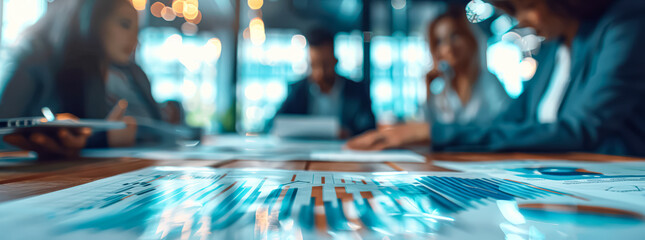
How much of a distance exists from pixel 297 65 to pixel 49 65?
458cm

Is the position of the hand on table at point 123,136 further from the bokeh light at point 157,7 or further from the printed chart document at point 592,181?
the bokeh light at point 157,7

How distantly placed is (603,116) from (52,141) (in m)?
0.89

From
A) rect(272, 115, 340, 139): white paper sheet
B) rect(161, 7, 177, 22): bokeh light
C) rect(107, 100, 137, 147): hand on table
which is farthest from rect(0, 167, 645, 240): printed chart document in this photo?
rect(161, 7, 177, 22): bokeh light

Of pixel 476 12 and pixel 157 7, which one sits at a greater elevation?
pixel 157 7

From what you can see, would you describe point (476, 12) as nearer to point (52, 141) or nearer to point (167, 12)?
point (52, 141)

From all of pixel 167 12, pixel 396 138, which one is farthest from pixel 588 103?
Result: pixel 167 12

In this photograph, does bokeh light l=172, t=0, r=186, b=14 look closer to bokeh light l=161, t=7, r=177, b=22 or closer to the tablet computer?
bokeh light l=161, t=7, r=177, b=22

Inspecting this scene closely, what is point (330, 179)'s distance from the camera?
9.1 inches

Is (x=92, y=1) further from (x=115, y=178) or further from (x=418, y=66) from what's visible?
(x=418, y=66)

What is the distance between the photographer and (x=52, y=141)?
0.36 metres

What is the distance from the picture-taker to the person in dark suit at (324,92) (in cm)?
177

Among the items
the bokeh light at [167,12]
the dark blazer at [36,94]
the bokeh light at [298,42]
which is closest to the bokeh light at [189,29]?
the bokeh light at [298,42]

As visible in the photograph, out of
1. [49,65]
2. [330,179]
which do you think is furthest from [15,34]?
[330,179]

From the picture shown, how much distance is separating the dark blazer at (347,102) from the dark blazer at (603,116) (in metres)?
1.14
